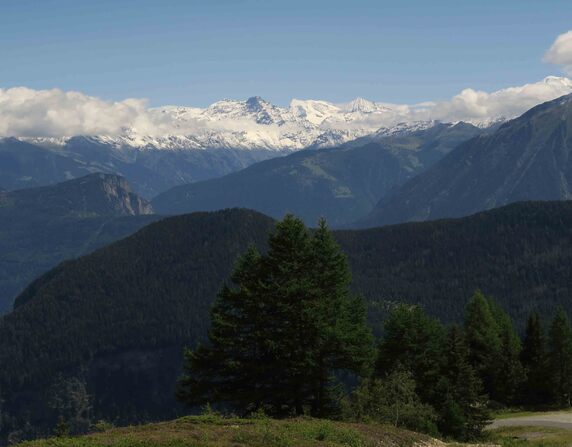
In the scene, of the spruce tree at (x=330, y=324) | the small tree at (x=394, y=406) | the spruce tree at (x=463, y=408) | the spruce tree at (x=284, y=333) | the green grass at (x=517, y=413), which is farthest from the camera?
the green grass at (x=517, y=413)

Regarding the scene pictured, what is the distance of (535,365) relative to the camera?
341ft

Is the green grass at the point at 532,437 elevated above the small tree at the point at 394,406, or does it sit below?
below

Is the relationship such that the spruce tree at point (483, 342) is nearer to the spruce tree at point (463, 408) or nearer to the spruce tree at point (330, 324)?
the spruce tree at point (463, 408)

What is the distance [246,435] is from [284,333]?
53.8 feet

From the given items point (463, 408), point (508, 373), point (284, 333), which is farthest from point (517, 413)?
point (284, 333)

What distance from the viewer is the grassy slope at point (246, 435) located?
3938cm

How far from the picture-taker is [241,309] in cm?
6266

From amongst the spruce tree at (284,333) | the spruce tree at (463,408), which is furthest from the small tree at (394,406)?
the spruce tree at (284,333)

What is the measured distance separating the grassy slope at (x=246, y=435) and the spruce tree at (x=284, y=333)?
357 inches

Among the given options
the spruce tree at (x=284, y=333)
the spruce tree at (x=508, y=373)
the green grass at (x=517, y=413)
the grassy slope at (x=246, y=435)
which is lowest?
the green grass at (x=517, y=413)

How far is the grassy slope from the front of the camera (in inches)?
1550

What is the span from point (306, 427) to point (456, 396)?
1239 inches

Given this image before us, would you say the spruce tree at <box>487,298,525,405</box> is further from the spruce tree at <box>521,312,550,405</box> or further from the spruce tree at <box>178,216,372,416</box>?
the spruce tree at <box>178,216,372,416</box>

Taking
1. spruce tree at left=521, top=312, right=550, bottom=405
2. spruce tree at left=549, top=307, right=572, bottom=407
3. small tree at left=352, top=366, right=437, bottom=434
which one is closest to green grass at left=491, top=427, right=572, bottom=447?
small tree at left=352, top=366, right=437, bottom=434
